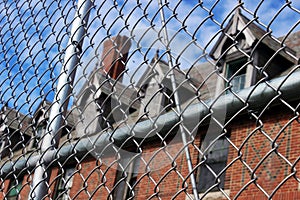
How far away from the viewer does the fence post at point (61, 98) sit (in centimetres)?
230

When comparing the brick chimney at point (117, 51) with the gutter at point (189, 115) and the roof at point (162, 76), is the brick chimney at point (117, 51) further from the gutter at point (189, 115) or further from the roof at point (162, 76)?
the gutter at point (189, 115)

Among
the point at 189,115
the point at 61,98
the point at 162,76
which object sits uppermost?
the point at 61,98

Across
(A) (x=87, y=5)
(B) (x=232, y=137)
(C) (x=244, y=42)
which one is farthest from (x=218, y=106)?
(C) (x=244, y=42)

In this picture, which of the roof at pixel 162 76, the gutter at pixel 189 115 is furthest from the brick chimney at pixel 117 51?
the gutter at pixel 189 115

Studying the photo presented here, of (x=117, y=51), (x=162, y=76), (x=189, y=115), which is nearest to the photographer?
(x=189, y=115)

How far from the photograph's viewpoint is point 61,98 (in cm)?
240

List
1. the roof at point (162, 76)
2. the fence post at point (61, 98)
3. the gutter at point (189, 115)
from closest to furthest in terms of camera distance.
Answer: the gutter at point (189, 115)
the roof at point (162, 76)
the fence post at point (61, 98)

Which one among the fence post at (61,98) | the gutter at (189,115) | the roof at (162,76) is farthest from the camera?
the fence post at (61,98)

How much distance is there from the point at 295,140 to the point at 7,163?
22.7 ft

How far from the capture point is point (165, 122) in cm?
195

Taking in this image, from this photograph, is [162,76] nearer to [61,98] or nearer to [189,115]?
[61,98]

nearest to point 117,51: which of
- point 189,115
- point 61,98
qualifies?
point 61,98

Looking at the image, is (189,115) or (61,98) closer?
(189,115)

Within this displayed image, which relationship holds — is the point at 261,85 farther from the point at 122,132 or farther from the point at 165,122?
the point at 122,132
